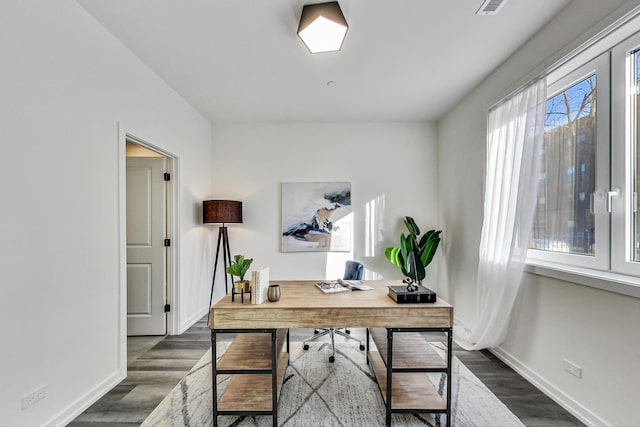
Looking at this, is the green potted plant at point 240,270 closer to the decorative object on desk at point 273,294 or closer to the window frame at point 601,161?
the decorative object on desk at point 273,294

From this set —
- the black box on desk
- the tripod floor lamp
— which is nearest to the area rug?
the black box on desk

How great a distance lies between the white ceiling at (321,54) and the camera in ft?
6.08

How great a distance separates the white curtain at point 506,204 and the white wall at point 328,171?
4.36 ft

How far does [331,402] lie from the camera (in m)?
1.98

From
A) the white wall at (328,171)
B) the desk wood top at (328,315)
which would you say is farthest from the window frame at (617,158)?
the white wall at (328,171)

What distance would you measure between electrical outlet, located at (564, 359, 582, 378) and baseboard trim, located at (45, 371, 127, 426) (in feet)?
11.0

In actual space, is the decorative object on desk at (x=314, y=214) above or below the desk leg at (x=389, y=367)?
above

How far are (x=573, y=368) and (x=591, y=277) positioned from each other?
26.1 inches

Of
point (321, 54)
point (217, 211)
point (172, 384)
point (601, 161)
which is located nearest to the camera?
point (601, 161)

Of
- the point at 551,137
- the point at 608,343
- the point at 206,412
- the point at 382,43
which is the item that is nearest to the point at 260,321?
the point at 206,412

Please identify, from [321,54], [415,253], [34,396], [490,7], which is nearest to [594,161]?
[490,7]

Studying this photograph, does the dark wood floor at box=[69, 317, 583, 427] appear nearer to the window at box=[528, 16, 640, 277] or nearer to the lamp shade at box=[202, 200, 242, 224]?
the window at box=[528, 16, 640, 277]

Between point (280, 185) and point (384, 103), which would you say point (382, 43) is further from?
point (280, 185)

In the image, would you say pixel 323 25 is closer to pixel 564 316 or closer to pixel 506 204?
pixel 506 204
